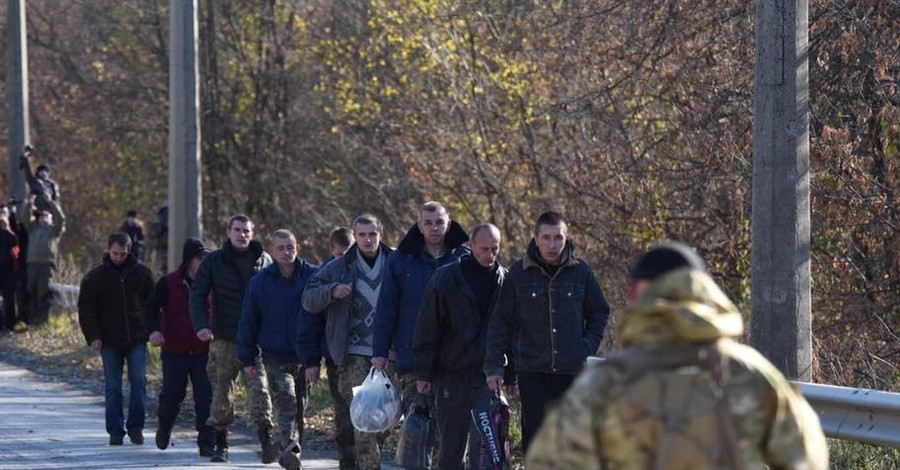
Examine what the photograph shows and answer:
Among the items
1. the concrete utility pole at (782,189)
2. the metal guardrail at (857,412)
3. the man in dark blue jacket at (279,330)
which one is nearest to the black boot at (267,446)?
the man in dark blue jacket at (279,330)

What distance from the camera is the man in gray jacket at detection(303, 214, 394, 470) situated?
34.2 feet

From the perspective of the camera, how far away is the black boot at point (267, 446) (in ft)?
37.3

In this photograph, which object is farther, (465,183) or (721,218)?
(465,183)

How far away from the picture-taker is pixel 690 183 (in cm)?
1513

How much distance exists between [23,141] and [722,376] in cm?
2133

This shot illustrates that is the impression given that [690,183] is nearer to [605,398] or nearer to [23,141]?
[605,398]

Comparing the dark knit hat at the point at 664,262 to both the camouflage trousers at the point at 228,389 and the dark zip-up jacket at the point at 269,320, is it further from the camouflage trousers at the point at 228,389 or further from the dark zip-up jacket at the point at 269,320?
the camouflage trousers at the point at 228,389

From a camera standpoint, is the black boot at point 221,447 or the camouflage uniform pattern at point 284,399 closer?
the camouflage uniform pattern at point 284,399

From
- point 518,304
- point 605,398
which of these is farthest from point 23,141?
point 605,398

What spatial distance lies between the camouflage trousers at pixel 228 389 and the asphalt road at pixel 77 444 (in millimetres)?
332

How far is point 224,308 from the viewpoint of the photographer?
462 inches

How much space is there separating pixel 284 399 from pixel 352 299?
3.34ft

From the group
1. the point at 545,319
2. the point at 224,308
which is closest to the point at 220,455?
the point at 224,308

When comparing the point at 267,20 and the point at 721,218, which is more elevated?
the point at 267,20
